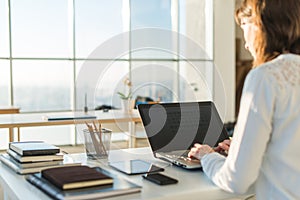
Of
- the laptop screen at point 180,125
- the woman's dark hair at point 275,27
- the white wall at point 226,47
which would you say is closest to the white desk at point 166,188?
the laptop screen at point 180,125

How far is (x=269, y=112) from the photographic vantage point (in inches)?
42.7

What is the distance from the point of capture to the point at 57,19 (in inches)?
254

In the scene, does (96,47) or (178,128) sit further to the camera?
(96,47)

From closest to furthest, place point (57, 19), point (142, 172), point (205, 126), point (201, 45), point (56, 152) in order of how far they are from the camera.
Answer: point (142, 172) → point (56, 152) → point (205, 126) → point (57, 19) → point (201, 45)

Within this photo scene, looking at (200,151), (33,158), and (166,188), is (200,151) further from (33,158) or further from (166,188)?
(33,158)

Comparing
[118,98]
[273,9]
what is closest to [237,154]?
[273,9]

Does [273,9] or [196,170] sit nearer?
[273,9]

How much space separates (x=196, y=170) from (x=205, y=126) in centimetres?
A: 30

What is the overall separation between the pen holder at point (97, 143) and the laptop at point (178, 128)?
0.18 metres

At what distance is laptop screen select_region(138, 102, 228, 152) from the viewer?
1645 mm

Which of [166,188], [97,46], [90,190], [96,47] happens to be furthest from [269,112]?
[97,46]

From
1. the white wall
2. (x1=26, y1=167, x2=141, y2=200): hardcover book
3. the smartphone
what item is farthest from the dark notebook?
the white wall

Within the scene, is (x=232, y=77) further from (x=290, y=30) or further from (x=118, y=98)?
(x=290, y=30)

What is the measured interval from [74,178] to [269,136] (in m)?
0.54
